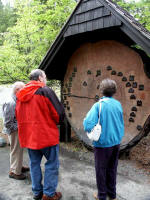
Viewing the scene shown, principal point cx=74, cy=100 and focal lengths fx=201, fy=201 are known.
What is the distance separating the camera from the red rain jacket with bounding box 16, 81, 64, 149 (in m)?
2.70

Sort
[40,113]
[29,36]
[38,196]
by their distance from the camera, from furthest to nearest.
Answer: [29,36] < [38,196] < [40,113]

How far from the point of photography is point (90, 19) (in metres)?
3.72

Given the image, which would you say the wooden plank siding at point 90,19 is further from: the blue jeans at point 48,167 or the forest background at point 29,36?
the forest background at point 29,36

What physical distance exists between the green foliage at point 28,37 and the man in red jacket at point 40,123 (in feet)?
12.8

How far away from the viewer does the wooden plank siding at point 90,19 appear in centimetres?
341

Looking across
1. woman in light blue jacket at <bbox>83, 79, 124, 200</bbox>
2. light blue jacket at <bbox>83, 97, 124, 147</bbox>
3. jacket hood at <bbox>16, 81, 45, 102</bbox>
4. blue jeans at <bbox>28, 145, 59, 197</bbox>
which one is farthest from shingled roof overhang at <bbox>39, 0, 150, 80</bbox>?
blue jeans at <bbox>28, 145, 59, 197</bbox>

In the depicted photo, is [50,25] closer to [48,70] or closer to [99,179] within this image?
[48,70]

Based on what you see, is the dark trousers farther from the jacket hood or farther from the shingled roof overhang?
the shingled roof overhang

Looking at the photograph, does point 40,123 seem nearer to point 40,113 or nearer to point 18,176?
point 40,113

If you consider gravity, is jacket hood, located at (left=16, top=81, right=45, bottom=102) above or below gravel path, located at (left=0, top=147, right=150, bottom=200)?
above

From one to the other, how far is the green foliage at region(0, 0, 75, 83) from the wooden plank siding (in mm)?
2419

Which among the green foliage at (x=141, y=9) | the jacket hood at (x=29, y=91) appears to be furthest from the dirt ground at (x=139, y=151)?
the green foliage at (x=141, y=9)

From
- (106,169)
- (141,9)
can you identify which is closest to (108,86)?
(106,169)

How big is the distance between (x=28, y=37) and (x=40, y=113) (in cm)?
475
